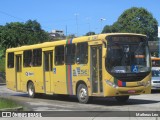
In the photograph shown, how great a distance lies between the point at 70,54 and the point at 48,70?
273cm

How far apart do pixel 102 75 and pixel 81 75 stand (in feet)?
5.44

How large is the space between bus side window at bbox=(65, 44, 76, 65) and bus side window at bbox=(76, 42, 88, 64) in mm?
352

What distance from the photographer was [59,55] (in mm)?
21312

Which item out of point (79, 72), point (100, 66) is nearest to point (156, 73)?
point (79, 72)

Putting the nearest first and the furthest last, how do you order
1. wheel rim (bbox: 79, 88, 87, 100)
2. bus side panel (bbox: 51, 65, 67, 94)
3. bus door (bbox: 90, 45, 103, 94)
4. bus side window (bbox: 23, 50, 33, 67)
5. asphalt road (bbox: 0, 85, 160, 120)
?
1. asphalt road (bbox: 0, 85, 160, 120)
2. bus door (bbox: 90, 45, 103, 94)
3. wheel rim (bbox: 79, 88, 87, 100)
4. bus side panel (bbox: 51, 65, 67, 94)
5. bus side window (bbox: 23, 50, 33, 67)

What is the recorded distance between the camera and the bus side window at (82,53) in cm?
1911

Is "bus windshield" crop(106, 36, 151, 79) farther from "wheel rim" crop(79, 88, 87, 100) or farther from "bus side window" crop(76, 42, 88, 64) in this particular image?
"wheel rim" crop(79, 88, 87, 100)

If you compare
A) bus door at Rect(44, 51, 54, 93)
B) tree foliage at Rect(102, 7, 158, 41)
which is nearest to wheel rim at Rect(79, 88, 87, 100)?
bus door at Rect(44, 51, 54, 93)

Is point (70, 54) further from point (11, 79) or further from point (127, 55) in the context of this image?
point (11, 79)

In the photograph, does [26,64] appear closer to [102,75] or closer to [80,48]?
[80,48]

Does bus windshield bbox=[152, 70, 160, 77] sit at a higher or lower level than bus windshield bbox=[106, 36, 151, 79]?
lower

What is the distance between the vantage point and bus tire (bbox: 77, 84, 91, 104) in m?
19.2

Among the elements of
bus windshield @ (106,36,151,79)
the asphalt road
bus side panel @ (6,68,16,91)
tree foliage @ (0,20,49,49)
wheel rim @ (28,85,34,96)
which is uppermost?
tree foliage @ (0,20,49,49)

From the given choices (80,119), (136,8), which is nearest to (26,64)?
(80,119)
